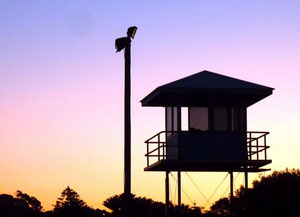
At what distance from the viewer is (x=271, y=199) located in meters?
54.1

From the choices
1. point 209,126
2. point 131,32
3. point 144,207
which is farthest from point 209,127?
point 144,207

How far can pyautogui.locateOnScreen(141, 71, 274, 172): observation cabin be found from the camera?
4622 cm

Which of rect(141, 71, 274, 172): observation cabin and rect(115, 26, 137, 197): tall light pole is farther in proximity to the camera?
rect(141, 71, 274, 172): observation cabin

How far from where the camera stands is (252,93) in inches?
1850

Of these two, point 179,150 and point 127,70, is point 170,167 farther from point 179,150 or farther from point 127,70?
point 127,70

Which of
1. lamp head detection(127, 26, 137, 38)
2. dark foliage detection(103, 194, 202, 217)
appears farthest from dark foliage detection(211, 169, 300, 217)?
lamp head detection(127, 26, 137, 38)

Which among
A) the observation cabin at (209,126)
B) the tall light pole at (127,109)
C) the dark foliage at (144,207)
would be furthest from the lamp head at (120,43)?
the dark foliage at (144,207)

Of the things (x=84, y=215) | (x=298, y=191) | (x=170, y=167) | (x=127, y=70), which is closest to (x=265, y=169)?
(x=170, y=167)

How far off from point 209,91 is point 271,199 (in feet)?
Answer: 31.8

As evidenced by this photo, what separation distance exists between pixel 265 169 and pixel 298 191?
26.5 feet

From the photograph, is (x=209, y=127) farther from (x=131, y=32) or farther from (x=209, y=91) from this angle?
(x=131, y=32)

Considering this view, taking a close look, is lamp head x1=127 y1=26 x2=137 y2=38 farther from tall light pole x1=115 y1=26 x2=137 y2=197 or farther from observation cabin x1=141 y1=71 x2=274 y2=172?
observation cabin x1=141 y1=71 x2=274 y2=172

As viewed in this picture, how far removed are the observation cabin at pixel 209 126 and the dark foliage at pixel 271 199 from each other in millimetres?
4852

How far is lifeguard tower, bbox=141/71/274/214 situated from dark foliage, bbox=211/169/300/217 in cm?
467
